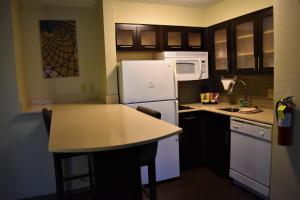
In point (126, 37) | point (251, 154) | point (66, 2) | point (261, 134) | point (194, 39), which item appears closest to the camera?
point (261, 134)

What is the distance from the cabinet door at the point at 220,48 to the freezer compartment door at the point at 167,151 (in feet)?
3.26

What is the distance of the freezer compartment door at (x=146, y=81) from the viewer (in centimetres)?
267

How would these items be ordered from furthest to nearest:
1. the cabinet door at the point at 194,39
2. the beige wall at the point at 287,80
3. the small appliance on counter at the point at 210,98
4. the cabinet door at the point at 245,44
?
the small appliance on counter at the point at 210,98, the cabinet door at the point at 194,39, the cabinet door at the point at 245,44, the beige wall at the point at 287,80

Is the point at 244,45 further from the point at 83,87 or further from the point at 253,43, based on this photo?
the point at 83,87

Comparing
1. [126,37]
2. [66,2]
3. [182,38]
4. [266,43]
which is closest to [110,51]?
[126,37]

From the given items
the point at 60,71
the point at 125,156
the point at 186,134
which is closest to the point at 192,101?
the point at 186,134

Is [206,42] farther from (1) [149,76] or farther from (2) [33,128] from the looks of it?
(2) [33,128]

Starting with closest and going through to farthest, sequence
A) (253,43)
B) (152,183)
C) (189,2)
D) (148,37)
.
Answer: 1. (152,183)
2. (253,43)
3. (148,37)
4. (189,2)

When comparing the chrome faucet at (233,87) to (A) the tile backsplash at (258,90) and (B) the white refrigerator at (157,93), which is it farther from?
(B) the white refrigerator at (157,93)

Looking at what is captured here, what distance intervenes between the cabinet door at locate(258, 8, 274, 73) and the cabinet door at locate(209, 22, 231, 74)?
524 millimetres

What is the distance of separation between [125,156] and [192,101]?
2.72 m

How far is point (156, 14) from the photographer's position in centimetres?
338

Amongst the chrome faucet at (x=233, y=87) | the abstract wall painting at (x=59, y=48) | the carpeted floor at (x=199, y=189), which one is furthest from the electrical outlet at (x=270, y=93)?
the abstract wall painting at (x=59, y=48)

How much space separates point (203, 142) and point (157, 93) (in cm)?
108
